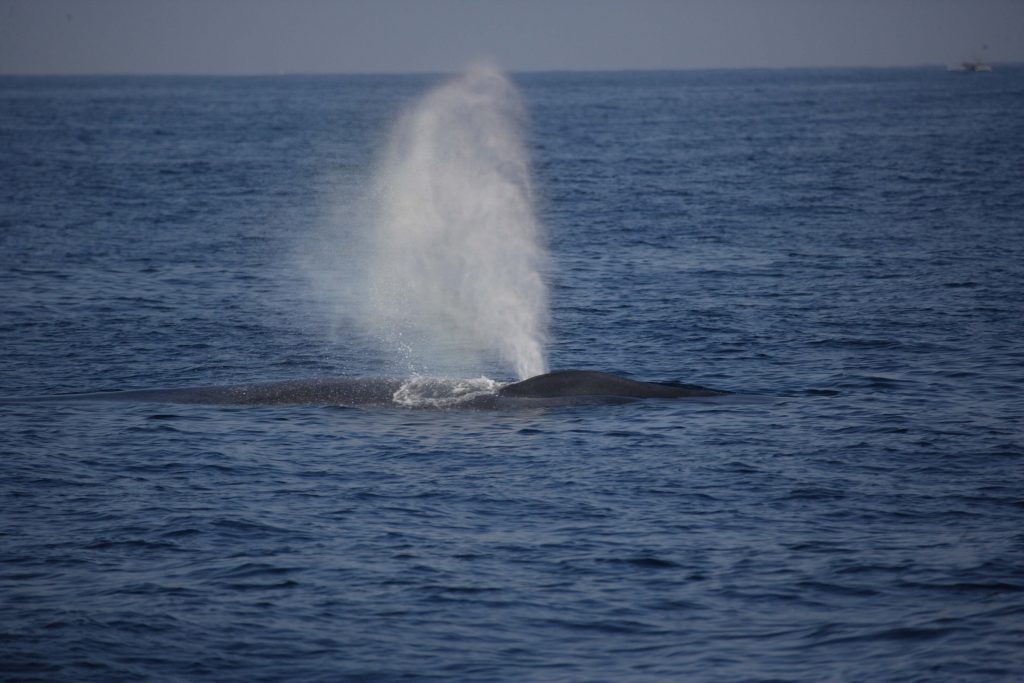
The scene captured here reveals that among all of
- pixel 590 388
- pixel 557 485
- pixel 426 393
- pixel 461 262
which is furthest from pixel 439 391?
pixel 461 262

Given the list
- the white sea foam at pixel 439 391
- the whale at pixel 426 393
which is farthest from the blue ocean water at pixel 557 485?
the white sea foam at pixel 439 391

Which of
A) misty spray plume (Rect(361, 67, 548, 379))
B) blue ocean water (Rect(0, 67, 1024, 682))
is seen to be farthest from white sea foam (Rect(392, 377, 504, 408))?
misty spray plume (Rect(361, 67, 548, 379))

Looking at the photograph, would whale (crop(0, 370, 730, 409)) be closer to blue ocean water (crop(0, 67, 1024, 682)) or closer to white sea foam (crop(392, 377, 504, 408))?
white sea foam (crop(392, 377, 504, 408))

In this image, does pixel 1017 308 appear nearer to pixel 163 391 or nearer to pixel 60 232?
pixel 163 391

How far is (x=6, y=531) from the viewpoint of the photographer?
20156mm

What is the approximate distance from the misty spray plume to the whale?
3386 millimetres

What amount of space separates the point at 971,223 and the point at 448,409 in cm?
3614

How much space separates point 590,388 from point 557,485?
6.19 metres

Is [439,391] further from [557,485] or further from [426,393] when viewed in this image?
[557,485]

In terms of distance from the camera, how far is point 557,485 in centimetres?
2186

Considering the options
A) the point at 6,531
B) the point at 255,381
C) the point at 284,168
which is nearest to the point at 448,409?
the point at 255,381

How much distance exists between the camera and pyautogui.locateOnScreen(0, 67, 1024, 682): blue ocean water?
52.3 feet

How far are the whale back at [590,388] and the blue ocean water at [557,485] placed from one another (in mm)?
823

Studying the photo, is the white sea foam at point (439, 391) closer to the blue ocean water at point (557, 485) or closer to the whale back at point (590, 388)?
the whale back at point (590, 388)
